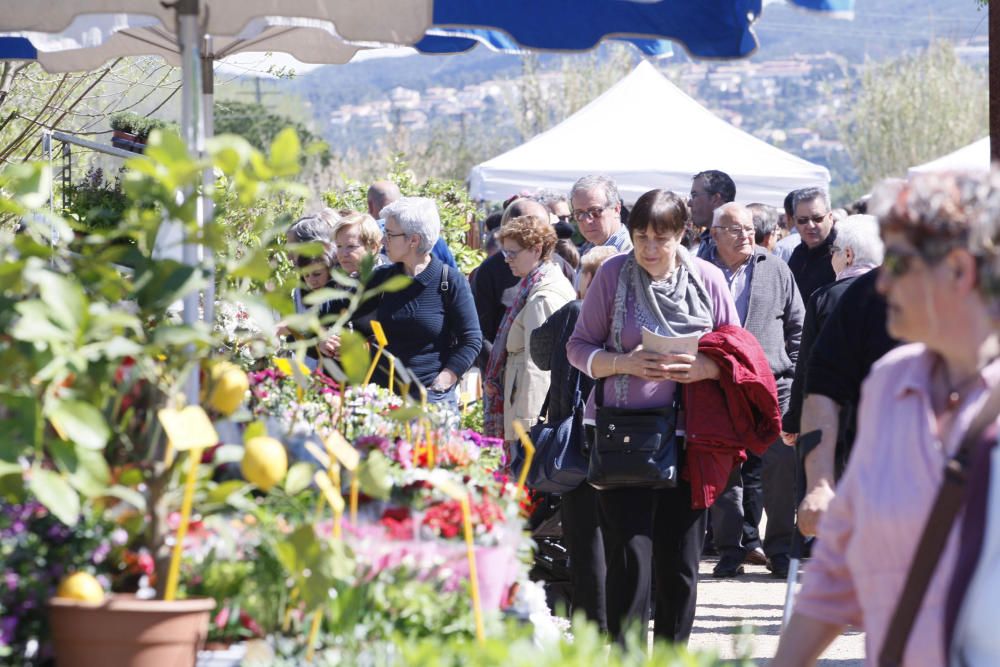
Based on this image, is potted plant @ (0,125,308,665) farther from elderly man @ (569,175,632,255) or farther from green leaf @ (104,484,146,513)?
elderly man @ (569,175,632,255)

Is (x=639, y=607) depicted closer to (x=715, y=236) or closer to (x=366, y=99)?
(x=715, y=236)

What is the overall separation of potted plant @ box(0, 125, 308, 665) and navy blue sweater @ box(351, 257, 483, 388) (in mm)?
3591

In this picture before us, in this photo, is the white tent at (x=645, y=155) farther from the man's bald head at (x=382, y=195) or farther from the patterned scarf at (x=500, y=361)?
the patterned scarf at (x=500, y=361)

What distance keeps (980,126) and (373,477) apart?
2720 inches

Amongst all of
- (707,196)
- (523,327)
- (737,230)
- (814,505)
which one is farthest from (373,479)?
(707,196)

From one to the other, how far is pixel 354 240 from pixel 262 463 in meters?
4.39

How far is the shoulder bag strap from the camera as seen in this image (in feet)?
6.63

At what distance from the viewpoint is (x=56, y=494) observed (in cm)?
195

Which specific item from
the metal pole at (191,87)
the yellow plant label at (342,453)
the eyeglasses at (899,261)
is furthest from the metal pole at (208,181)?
the eyeglasses at (899,261)

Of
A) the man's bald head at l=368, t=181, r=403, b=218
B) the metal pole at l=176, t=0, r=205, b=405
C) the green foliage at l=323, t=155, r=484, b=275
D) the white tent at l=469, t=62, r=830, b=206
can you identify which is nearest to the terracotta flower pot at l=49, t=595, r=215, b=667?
the metal pole at l=176, t=0, r=205, b=405

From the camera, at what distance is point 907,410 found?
2168 mm

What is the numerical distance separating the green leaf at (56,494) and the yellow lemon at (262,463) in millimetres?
334

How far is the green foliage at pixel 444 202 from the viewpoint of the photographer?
10.6 m

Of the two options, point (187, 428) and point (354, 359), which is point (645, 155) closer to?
point (354, 359)
